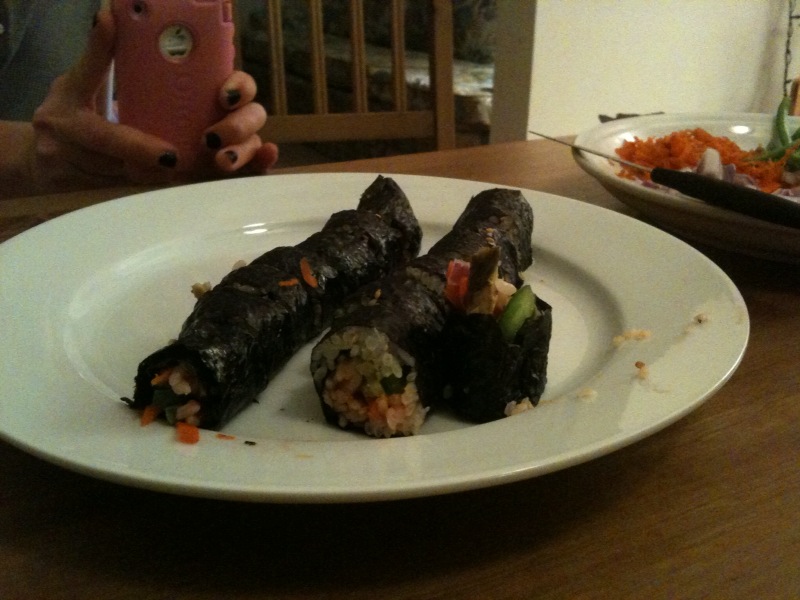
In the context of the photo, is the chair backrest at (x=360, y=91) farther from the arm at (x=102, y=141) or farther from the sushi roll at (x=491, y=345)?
the sushi roll at (x=491, y=345)

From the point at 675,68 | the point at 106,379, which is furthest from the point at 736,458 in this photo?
the point at 675,68

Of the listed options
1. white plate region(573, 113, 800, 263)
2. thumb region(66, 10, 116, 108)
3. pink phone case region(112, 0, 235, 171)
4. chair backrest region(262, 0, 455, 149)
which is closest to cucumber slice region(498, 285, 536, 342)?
white plate region(573, 113, 800, 263)

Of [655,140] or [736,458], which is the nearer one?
[736,458]

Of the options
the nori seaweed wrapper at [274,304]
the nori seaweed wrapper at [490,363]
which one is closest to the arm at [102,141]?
the nori seaweed wrapper at [274,304]

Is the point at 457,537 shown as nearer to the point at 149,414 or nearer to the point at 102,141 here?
the point at 149,414

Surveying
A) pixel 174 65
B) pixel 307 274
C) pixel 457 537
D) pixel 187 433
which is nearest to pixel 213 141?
pixel 174 65

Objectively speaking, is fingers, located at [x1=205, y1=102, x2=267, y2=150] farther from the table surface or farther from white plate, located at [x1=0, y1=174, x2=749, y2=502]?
the table surface

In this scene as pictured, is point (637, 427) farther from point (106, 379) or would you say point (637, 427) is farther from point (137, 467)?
point (106, 379)
